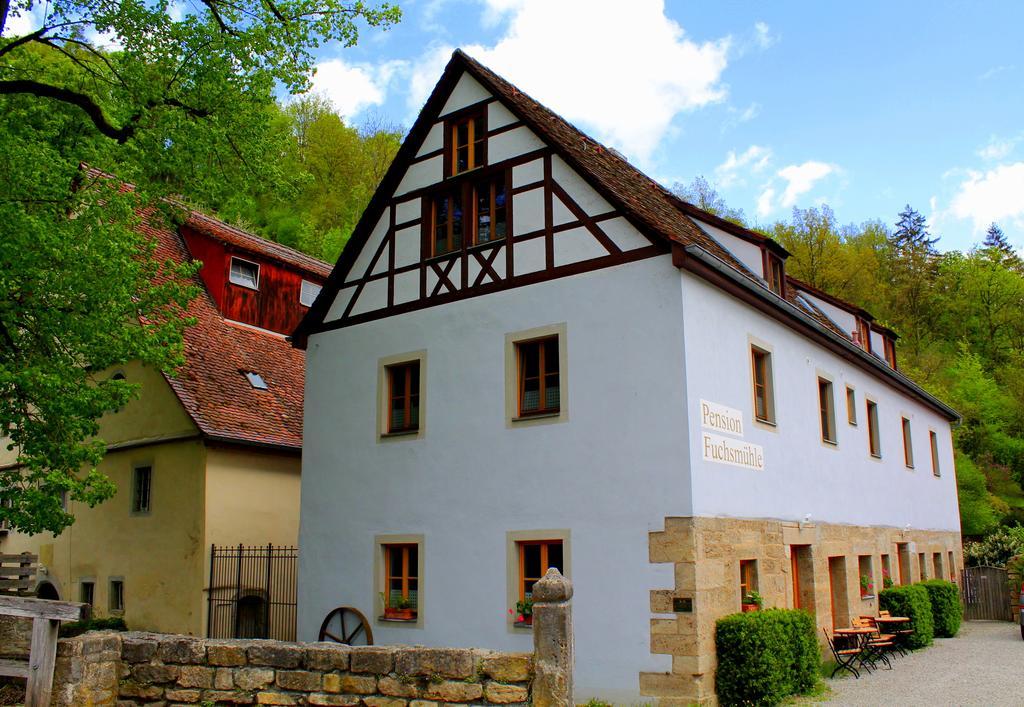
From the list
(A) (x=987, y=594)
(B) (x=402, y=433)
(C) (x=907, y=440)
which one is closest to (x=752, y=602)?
(B) (x=402, y=433)

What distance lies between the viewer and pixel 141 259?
1443 centimetres

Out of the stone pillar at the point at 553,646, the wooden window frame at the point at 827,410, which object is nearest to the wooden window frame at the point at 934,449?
the wooden window frame at the point at 827,410

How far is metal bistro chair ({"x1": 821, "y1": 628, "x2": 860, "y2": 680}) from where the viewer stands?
1359 centimetres

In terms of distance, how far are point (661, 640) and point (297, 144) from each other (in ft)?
110

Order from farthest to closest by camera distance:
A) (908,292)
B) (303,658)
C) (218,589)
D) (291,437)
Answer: (908,292)
(291,437)
(218,589)
(303,658)

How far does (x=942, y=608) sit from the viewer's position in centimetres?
1903

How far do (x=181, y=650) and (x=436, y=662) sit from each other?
9.16ft

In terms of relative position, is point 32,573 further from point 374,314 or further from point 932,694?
point 932,694

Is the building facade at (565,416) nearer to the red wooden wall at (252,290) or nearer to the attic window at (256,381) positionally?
the attic window at (256,381)

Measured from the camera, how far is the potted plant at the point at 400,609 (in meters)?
13.4

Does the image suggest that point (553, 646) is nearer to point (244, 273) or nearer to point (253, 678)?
point (253, 678)

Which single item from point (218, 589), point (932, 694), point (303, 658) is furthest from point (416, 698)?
point (218, 589)

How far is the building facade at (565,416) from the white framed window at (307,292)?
6.46 m

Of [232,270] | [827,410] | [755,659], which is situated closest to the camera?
[755,659]
